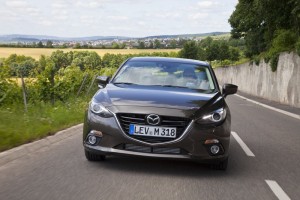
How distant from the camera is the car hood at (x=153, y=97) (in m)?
6.12

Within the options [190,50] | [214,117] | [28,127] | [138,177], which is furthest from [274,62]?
[190,50]

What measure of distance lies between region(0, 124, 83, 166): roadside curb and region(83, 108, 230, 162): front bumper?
1300 mm

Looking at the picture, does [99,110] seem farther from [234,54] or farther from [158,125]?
[234,54]

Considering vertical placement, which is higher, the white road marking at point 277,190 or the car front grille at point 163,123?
the car front grille at point 163,123

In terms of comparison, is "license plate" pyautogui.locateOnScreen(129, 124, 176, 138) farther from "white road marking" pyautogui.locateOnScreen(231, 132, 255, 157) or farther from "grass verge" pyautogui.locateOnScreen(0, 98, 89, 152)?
"white road marking" pyautogui.locateOnScreen(231, 132, 255, 157)

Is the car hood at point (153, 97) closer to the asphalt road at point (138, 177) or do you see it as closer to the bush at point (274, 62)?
the asphalt road at point (138, 177)

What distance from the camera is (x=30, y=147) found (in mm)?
7641

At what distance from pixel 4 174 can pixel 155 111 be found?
1.95m

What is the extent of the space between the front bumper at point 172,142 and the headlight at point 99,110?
55 millimetres

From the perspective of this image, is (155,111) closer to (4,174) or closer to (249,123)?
(4,174)

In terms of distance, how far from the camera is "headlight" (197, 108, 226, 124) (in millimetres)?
6066

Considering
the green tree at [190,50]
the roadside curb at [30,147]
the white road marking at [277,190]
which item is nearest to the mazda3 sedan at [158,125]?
the white road marking at [277,190]

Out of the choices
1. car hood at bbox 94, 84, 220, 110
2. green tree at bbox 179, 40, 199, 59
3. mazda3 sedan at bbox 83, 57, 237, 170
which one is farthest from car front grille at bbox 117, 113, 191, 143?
green tree at bbox 179, 40, 199, 59

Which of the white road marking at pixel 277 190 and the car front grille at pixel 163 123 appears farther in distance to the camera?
the car front grille at pixel 163 123
